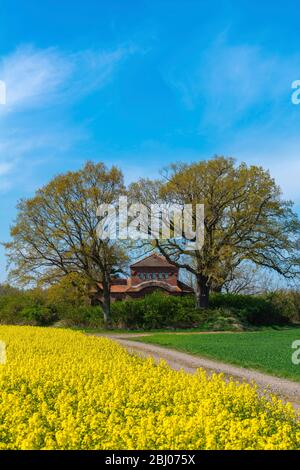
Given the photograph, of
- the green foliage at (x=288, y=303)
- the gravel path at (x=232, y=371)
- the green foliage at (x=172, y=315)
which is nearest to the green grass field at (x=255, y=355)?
the gravel path at (x=232, y=371)

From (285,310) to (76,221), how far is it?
20879mm

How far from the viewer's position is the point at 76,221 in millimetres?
41969

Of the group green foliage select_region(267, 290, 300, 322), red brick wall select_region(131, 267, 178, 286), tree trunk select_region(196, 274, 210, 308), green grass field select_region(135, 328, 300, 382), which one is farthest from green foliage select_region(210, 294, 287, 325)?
green grass field select_region(135, 328, 300, 382)

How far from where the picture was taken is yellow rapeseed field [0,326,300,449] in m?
6.07

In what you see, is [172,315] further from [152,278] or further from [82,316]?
[152,278]

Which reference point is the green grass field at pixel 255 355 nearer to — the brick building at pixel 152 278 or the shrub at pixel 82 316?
the shrub at pixel 82 316

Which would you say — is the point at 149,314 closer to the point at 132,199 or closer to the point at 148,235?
the point at 148,235

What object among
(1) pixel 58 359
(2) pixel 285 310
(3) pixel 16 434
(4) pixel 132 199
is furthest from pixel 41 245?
(3) pixel 16 434

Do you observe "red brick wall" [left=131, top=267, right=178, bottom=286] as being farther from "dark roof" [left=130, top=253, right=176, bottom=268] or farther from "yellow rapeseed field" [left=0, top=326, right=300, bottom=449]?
"yellow rapeseed field" [left=0, top=326, right=300, bottom=449]

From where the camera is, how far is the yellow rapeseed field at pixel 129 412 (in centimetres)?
607

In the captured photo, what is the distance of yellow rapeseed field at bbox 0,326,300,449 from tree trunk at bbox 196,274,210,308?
30.7 metres

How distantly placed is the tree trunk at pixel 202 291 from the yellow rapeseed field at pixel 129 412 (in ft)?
101

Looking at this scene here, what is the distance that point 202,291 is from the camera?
43156 mm

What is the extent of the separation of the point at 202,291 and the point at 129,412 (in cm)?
3616
